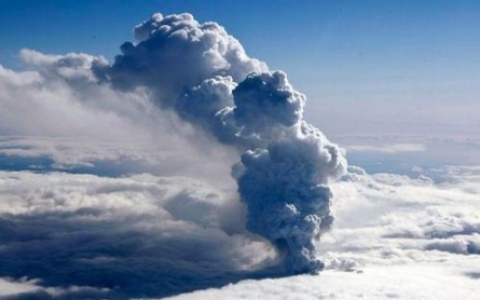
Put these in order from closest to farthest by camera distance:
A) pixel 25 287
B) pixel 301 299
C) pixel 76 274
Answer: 1. pixel 301 299
2. pixel 25 287
3. pixel 76 274

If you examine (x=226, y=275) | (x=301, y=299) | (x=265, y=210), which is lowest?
(x=301, y=299)

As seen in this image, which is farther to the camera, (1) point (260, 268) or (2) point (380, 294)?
(1) point (260, 268)

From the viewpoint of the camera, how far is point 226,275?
187875 mm

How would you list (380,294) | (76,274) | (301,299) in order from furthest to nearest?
(76,274)
(380,294)
(301,299)

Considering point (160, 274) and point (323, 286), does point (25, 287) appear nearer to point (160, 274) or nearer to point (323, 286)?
point (160, 274)

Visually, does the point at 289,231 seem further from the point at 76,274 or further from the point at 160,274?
the point at 76,274

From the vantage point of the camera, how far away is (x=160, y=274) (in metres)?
194

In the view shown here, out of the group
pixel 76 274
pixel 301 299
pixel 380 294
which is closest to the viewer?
pixel 301 299

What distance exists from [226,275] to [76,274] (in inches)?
2233

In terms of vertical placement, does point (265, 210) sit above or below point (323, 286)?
above

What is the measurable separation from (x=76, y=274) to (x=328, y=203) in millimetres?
100606

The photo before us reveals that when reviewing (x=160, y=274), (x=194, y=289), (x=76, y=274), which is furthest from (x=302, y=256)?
(x=76, y=274)

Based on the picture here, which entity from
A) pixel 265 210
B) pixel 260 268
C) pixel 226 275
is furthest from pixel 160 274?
pixel 265 210

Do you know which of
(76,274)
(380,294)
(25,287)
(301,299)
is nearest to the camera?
(301,299)
